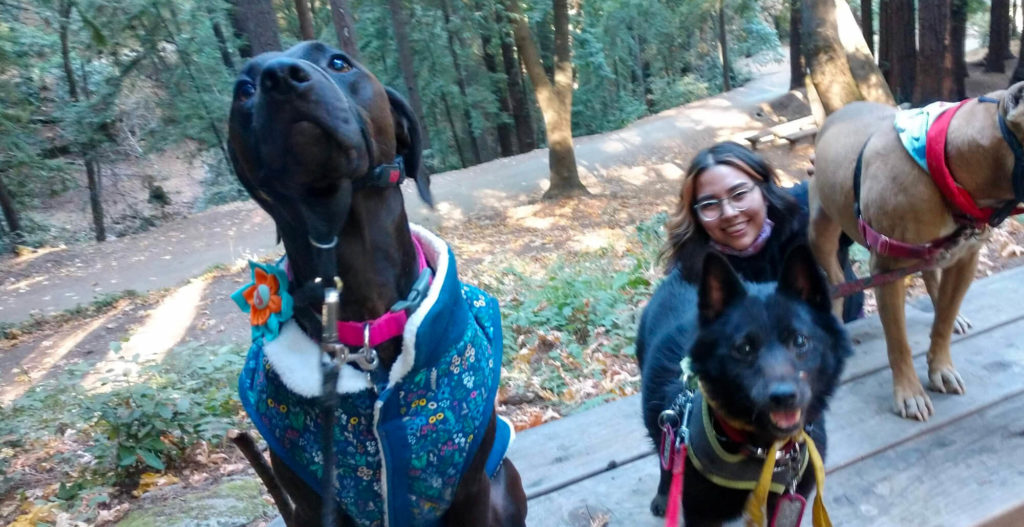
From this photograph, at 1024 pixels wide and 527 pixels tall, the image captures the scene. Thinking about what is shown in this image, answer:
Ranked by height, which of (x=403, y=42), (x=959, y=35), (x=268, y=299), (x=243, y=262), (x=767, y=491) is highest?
(x=403, y=42)

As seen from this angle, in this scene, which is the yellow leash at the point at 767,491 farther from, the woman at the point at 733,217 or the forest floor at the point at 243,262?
the forest floor at the point at 243,262

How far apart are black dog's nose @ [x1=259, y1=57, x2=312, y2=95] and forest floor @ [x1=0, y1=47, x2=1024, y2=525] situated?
270 cm

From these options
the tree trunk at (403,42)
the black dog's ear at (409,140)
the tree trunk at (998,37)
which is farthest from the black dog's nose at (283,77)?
the tree trunk at (998,37)

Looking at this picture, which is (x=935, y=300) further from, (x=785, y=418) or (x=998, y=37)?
(x=998, y=37)

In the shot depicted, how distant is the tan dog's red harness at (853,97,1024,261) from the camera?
2.72m

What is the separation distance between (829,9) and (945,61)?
15.7 ft

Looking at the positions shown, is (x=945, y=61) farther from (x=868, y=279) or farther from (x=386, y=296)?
(x=386, y=296)

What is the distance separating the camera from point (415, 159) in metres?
2.16

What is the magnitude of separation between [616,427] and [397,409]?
163 centimetres

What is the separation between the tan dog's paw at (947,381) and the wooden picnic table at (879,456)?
0.04 meters

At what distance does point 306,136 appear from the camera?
1615mm

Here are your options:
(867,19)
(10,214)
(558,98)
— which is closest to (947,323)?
(558,98)

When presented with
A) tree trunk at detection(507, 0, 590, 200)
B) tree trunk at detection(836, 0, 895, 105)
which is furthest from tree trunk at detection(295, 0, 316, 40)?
tree trunk at detection(836, 0, 895, 105)

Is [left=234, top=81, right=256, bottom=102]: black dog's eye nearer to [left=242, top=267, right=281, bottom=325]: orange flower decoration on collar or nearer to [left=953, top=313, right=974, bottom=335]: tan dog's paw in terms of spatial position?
[left=242, top=267, right=281, bottom=325]: orange flower decoration on collar
